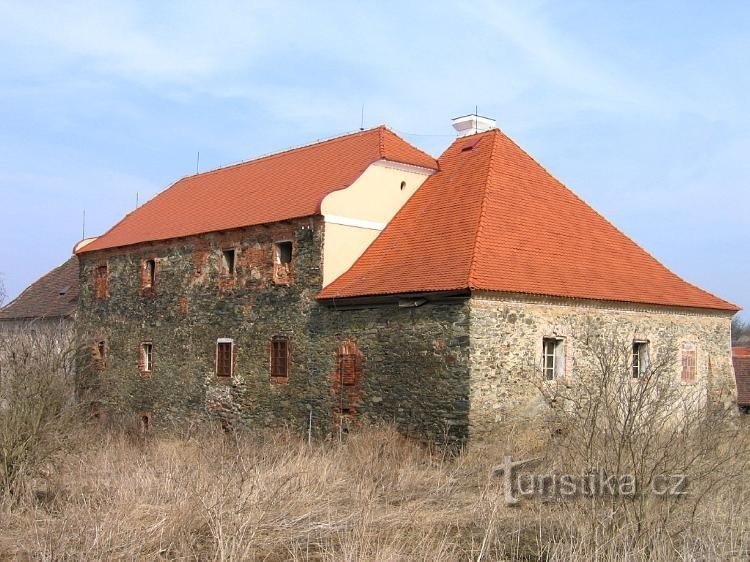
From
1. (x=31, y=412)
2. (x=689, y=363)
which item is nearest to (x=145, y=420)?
(x=31, y=412)

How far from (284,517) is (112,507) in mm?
1858

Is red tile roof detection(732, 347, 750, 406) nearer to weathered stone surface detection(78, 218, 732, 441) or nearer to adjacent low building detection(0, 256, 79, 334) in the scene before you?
weathered stone surface detection(78, 218, 732, 441)

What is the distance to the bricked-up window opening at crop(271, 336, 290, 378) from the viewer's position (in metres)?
19.6

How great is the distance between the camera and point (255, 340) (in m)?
20.4

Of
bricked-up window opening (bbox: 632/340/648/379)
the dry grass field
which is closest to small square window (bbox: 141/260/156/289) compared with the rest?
the dry grass field

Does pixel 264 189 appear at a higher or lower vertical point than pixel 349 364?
higher

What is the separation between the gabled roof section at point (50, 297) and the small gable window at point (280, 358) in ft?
34.7

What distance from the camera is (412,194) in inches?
824

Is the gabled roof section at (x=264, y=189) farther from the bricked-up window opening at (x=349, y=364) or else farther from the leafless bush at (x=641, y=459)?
the leafless bush at (x=641, y=459)

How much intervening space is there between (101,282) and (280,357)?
8669mm

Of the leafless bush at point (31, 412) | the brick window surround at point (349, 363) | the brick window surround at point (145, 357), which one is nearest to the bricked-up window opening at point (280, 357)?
the brick window surround at point (349, 363)

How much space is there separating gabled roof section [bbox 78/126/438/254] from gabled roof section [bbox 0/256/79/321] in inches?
138

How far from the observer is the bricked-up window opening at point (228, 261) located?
21312 millimetres

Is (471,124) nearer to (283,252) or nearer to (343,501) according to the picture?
(283,252)
